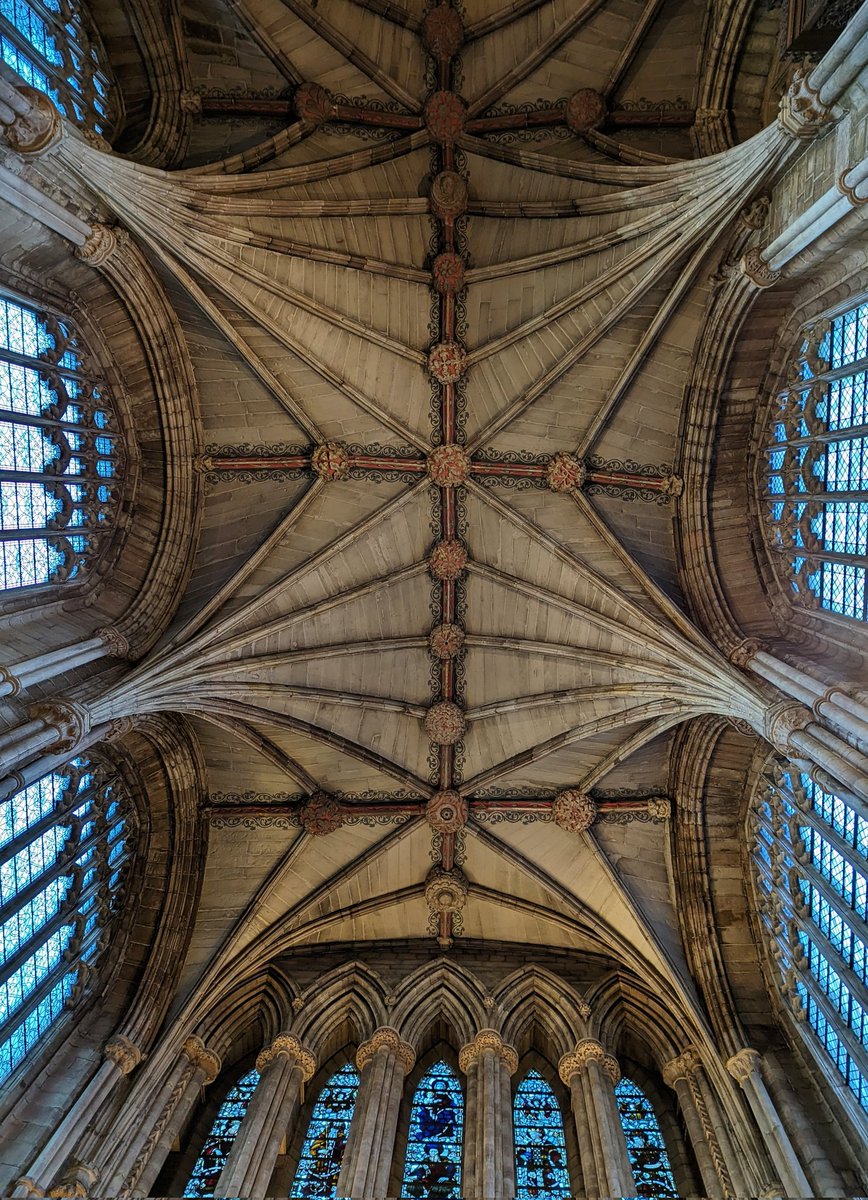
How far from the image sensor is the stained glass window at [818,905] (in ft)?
35.7

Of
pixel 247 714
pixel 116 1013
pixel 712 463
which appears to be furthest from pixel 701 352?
pixel 116 1013

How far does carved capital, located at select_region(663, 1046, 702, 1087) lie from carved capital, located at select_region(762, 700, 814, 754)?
211 inches

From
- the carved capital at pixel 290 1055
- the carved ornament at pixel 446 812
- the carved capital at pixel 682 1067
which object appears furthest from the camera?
the carved ornament at pixel 446 812

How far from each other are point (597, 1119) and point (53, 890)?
7.82 metres

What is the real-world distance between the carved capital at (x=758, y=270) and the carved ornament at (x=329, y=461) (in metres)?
6.79

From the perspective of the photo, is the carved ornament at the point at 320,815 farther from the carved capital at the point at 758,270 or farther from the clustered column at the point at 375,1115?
the carved capital at the point at 758,270

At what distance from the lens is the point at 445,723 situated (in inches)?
635

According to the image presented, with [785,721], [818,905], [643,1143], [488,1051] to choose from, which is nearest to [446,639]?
[488,1051]

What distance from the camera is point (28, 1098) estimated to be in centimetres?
1125

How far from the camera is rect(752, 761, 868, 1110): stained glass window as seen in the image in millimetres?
10891

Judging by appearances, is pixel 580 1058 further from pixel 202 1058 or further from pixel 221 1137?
pixel 202 1058

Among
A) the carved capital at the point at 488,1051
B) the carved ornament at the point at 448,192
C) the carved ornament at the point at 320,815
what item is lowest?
the carved capital at the point at 488,1051

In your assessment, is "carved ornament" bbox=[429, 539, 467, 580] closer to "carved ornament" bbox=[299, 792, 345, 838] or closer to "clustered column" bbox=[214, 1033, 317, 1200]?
"carved ornament" bbox=[299, 792, 345, 838]

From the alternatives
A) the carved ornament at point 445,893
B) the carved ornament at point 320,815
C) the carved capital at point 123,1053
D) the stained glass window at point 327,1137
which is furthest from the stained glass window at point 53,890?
the carved ornament at point 445,893
